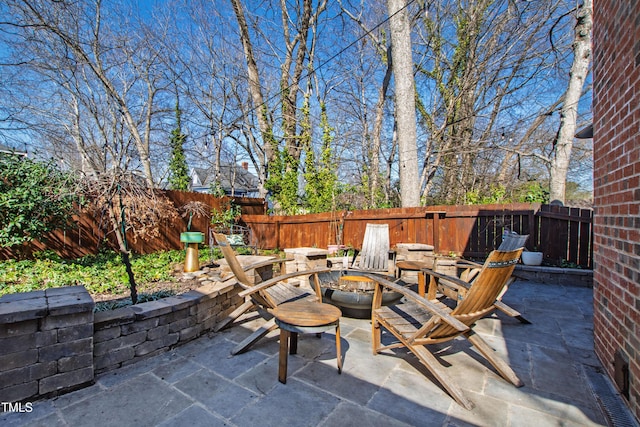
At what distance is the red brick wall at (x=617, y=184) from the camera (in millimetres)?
1742

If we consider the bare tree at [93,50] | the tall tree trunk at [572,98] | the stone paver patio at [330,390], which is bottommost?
the stone paver patio at [330,390]

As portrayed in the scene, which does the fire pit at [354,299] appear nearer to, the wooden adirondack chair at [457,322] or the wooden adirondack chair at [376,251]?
the wooden adirondack chair at [457,322]

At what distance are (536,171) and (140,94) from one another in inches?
650

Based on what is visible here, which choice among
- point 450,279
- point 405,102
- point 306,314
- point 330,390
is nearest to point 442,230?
point 405,102

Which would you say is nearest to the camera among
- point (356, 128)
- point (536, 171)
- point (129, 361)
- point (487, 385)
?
point (487, 385)

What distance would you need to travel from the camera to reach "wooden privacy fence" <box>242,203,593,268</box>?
17.3 feet

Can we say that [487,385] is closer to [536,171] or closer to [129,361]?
[129,361]

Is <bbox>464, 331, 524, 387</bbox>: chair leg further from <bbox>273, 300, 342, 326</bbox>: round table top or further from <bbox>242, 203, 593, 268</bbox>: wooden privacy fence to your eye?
<bbox>242, 203, 593, 268</bbox>: wooden privacy fence

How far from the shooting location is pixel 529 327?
3.19 metres

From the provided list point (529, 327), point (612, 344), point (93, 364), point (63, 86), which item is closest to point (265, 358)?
point (93, 364)

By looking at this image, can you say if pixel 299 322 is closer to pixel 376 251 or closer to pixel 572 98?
pixel 376 251

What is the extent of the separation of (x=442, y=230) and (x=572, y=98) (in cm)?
390

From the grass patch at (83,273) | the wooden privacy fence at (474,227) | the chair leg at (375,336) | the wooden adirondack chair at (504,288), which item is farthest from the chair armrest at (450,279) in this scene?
the grass patch at (83,273)

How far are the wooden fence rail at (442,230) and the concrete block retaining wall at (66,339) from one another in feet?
11.1
